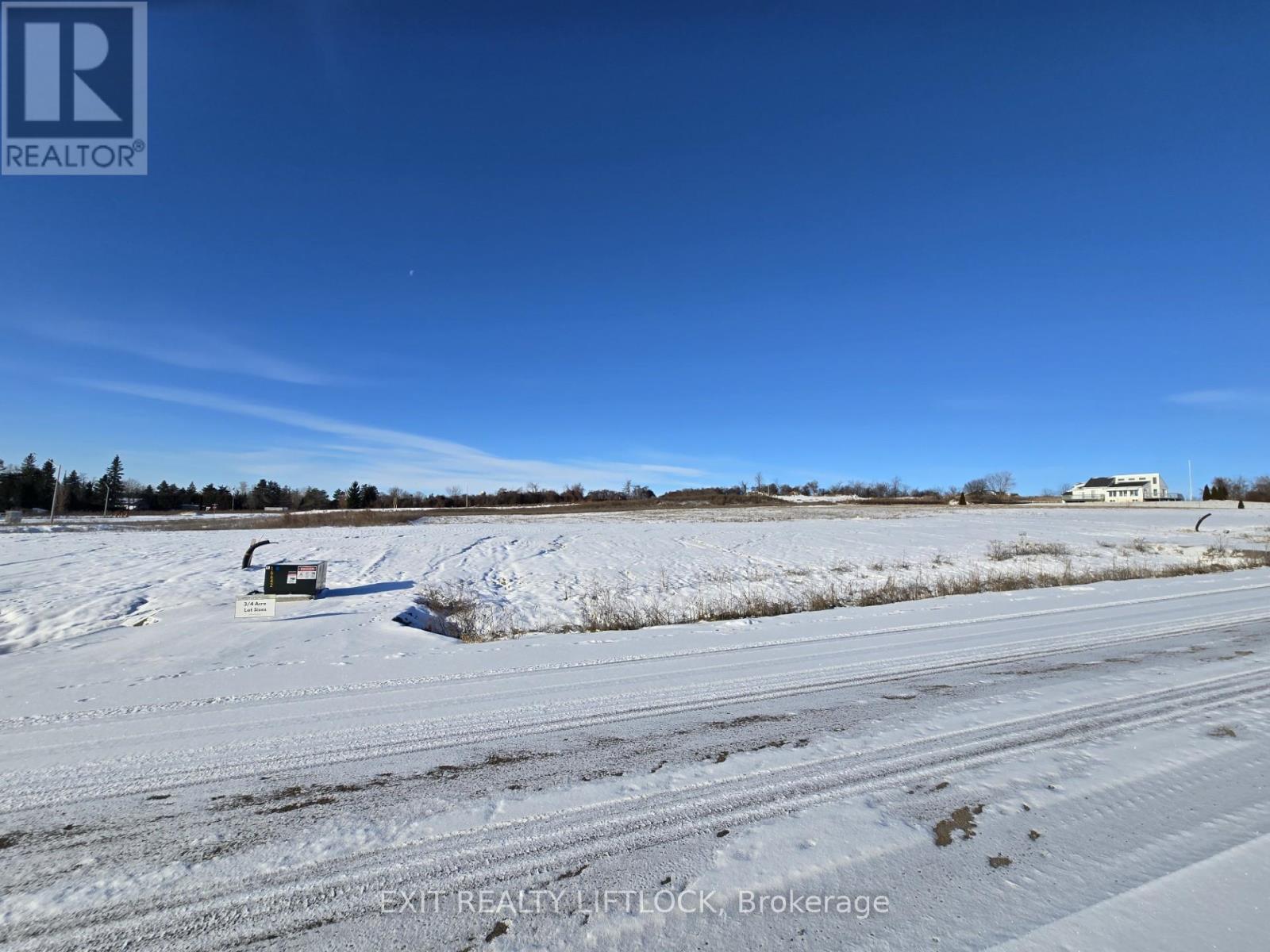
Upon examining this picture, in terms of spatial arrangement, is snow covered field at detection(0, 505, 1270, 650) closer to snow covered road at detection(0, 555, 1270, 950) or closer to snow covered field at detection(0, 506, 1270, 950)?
snow covered field at detection(0, 506, 1270, 950)

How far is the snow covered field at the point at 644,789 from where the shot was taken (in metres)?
2.63

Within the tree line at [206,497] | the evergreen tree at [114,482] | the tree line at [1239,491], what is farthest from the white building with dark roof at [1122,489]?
Answer: the evergreen tree at [114,482]

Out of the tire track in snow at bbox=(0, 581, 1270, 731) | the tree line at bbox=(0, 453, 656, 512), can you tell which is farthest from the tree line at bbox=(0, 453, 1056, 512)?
the tire track in snow at bbox=(0, 581, 1270, 731)

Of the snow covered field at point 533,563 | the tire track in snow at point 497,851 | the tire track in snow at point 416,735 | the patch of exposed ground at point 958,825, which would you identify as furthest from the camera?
the snow covered field at point 533,563

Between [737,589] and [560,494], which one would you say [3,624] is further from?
[560,494]

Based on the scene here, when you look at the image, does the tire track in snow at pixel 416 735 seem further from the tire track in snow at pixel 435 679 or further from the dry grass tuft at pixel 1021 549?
the dry grass tuft at pixel 1021 549

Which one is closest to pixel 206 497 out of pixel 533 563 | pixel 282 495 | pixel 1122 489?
pixel 282 495

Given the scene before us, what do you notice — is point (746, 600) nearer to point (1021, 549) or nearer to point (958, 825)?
point (958, 825)

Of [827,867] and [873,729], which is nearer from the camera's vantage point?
[827,867]

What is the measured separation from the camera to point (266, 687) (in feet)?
20.6

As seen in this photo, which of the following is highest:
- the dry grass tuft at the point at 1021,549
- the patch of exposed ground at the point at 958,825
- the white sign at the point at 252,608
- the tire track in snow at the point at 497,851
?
the white sign at the point at 252,608

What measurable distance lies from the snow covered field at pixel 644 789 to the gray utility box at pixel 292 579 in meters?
3.48

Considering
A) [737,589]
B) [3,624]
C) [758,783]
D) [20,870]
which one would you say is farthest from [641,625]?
[3,624]

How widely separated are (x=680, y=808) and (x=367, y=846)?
1705 mm
